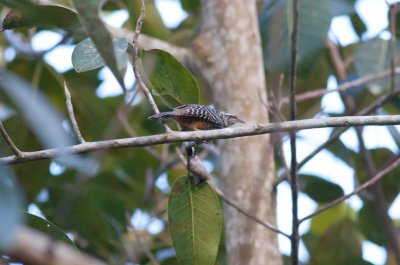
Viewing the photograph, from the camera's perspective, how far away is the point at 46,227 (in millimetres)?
1828

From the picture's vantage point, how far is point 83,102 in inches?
126

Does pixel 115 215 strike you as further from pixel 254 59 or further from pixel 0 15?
pixel 0 15

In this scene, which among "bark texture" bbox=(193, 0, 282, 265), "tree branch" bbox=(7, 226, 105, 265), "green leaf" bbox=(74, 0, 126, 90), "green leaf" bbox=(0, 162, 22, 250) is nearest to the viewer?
"tree branch" bbox=(7, 226, 105, 265)

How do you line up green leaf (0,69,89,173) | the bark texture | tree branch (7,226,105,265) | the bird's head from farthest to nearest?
the bark texture → the bird's head → green leaf (0,69,89,173) → tree branch (7,226,105,265)

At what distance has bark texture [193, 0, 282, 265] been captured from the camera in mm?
2508

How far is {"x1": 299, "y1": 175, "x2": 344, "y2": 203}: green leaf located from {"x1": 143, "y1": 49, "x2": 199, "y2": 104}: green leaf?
132cm

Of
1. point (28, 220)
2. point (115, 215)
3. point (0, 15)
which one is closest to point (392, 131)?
point (115, 215)

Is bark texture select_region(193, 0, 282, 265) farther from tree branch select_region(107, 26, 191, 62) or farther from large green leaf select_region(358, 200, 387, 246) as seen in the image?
large green leaf select_region(358, 200, 387, 246)

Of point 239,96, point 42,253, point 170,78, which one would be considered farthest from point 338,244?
point 42,253

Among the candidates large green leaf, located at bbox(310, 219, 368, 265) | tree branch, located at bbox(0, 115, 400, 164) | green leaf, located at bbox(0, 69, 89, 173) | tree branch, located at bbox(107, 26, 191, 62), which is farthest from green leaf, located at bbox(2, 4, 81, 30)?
large green leaf, located at bbox(310, 219, 368, 265)

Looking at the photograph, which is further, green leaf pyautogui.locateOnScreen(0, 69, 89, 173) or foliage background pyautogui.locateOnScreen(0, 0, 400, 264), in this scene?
foliage background pyautogui.locateOnScreen(0, 0, 400, 264)

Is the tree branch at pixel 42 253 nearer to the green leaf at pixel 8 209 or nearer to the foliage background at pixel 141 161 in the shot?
the green leaf at pixel 8 209

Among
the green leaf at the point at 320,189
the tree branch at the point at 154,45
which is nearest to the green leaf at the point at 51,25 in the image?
the tree branch at the point at 154,45

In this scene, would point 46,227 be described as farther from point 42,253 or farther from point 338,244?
point 338,244
